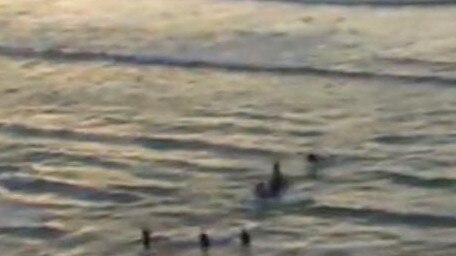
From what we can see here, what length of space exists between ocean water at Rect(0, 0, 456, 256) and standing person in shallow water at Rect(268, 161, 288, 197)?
0.22 ft

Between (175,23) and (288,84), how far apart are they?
1833mm

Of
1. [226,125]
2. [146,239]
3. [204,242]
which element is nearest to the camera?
[204,242]

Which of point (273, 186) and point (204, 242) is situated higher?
point (273, 186)

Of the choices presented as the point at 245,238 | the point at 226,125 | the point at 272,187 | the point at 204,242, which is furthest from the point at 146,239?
the point at 226,125

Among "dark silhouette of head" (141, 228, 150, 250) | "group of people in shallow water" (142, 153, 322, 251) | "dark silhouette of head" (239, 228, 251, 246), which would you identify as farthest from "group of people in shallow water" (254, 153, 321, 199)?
"dark silhouette of head" (141, 228, 150, 250)

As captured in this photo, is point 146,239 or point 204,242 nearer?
point 204,242

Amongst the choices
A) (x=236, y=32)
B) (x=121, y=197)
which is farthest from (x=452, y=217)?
(x=236, y=32)

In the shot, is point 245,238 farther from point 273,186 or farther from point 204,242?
point 273,186

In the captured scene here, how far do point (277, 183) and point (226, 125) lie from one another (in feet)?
3.72

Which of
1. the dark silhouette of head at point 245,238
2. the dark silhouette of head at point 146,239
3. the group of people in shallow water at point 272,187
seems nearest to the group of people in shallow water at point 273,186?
the group of people in shallow water at point 272,187

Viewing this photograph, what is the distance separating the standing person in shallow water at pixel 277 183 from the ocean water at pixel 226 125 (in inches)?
2.6

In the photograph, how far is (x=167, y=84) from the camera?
9523 mm

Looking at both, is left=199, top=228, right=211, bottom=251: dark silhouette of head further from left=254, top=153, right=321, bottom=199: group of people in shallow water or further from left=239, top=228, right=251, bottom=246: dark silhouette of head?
left=254, top=153, right=321, bottom=199: group of people in shallow water

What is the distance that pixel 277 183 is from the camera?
7.46m
